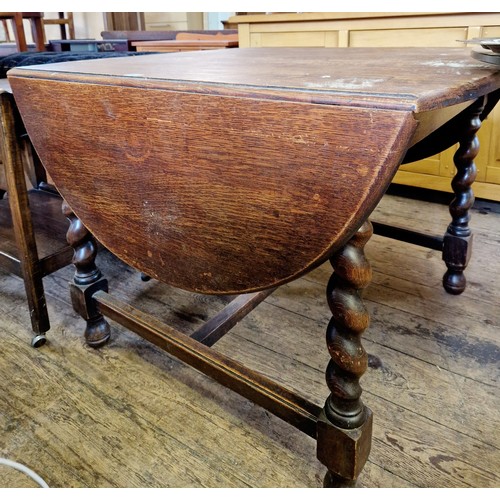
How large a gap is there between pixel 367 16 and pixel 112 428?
6.32 ft

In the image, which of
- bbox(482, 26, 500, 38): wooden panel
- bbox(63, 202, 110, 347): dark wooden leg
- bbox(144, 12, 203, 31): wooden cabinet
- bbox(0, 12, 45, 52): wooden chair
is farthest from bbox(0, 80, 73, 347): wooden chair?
bbox(144, 12, 203, 31): wooden cabinet

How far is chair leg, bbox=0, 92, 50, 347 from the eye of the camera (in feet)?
3.42

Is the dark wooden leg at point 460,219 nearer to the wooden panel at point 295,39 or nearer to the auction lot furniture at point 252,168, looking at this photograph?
the auction lot furniture at point 252,168

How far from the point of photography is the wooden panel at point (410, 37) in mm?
1969

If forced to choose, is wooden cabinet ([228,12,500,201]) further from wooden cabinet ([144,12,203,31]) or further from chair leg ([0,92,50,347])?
wooden cabinet ([144,12,203,31])

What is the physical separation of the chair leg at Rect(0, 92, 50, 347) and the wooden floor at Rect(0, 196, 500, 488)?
85mm

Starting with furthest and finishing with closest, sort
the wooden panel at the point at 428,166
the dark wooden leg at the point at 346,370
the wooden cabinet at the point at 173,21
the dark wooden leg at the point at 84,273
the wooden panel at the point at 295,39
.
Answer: the wooden cabinet at the point at 173,21, the wooden panel at the point at 295,39, the wooden panel at the point at 428,166, the dark wooden leg at the point at 84,273, the dark wooden leg at the point at 346,370

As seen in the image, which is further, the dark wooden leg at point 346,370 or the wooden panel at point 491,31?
the wooden panel at point 491,31

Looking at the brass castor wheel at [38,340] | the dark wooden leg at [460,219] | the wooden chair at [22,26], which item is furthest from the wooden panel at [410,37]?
the wooden chair at [22,26]

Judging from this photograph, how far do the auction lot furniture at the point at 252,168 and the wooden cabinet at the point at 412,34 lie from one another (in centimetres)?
114

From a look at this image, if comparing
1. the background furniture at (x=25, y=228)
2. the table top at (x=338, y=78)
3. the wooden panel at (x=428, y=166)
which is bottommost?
the wooden panel at (x=428, y=166)

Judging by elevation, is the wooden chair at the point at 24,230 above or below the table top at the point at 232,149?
below
